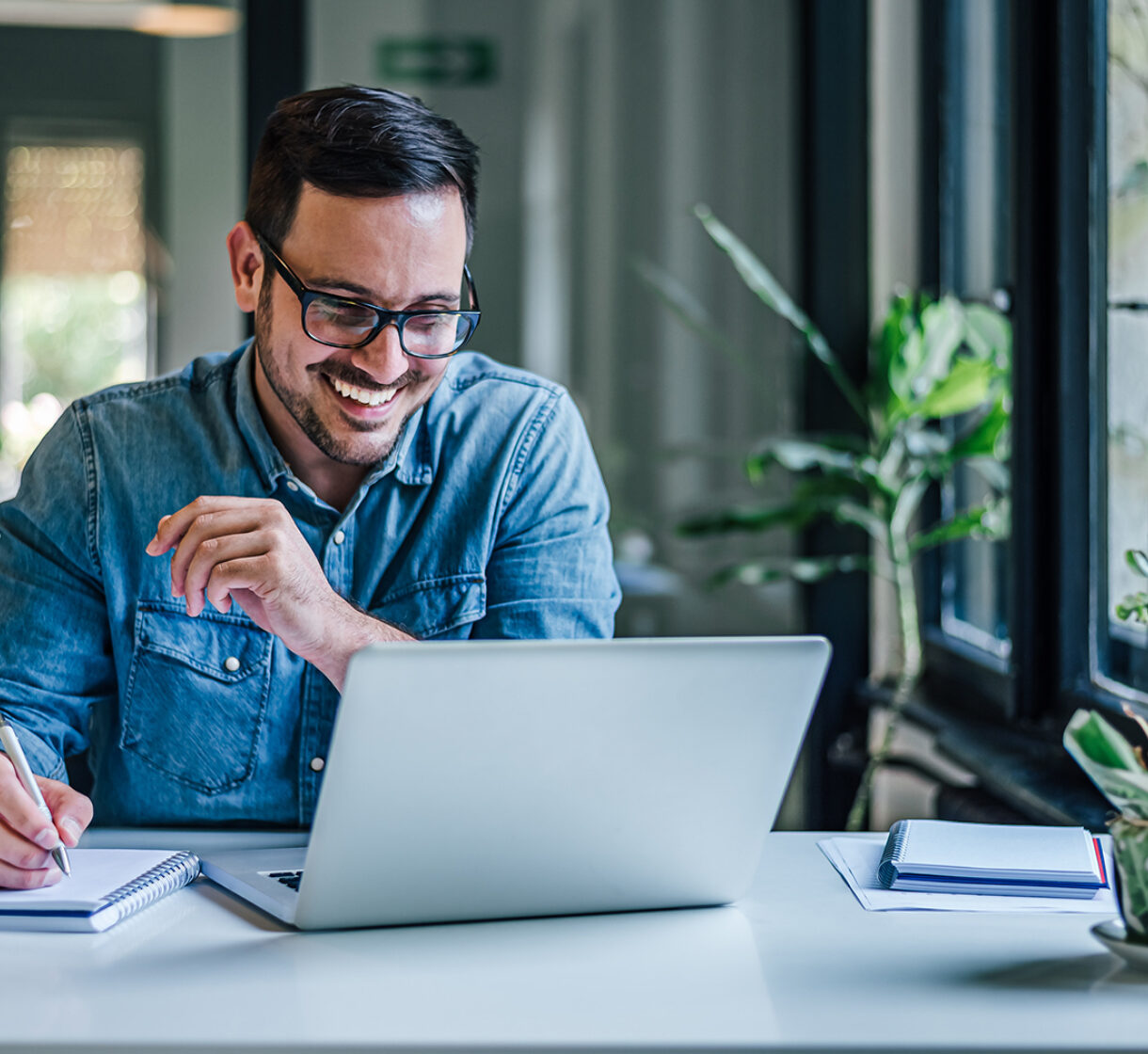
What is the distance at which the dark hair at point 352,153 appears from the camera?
1480 millimetres

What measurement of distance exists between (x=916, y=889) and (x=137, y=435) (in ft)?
3.28

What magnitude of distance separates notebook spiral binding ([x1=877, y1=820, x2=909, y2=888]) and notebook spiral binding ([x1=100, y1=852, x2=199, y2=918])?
0.58 meters

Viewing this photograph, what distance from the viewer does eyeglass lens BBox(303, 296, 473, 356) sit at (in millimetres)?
1467

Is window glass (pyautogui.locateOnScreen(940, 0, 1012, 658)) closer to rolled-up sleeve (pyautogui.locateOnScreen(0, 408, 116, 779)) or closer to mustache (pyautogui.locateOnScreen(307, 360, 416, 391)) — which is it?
mustache (pyautogui.locateOnScreen(307, 360, 416, 391))

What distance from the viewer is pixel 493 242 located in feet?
9.90

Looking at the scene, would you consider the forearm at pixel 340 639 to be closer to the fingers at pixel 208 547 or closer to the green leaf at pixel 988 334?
the fingers at pixel 208 547

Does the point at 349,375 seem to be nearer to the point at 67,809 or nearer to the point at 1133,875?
the point at 67,809

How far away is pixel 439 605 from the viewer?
62.2 inches

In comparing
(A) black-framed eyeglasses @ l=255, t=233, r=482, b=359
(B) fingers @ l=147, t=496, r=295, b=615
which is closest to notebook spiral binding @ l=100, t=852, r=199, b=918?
(B) fingers @ l=147, t=496, r=295, b=615

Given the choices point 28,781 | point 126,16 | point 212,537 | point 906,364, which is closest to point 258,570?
point 212,537

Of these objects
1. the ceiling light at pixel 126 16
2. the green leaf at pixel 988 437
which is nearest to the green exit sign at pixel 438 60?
the ceiling light at pixel 126 16

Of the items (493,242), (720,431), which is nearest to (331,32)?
(493,242)

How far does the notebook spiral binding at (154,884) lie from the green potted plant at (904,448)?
1561mm

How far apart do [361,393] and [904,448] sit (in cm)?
143
